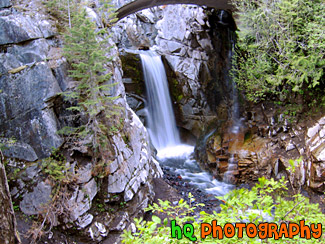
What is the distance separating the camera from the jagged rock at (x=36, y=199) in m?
5.33

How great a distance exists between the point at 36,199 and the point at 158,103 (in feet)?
30.4

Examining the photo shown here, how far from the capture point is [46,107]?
232 inches

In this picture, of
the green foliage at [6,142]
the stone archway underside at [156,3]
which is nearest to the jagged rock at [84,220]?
the green foliage at [6,142]

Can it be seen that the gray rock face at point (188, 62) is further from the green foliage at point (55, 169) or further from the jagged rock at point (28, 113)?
the green foliage at point (55, 169)

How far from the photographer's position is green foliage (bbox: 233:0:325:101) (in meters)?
7.24

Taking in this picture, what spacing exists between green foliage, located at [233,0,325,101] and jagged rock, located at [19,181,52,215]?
27.4 feet

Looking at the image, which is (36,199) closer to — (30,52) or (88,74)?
(88,74)

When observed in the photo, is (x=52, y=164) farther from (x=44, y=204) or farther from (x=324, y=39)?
(x=324, y=39)

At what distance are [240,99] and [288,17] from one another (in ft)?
18.4

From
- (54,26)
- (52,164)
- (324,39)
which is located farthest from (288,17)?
(52,164)

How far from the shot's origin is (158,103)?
13.7m

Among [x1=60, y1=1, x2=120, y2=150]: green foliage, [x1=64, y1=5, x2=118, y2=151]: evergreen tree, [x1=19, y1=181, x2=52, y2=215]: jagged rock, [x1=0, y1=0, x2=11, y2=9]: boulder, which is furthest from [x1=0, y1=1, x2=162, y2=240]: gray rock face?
[x1=64, y1=5, x2=118, y2=151]: evergreen tree

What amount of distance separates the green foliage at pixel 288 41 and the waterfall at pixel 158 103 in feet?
17.3

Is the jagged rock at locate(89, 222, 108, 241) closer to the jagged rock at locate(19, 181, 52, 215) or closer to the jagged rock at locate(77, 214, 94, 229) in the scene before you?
the jagged rock at locate(77, 214, 94, 229)
